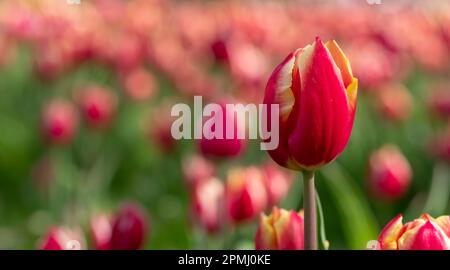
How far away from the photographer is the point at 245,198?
2.28ft

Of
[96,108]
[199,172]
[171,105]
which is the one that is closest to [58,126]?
[96,108]

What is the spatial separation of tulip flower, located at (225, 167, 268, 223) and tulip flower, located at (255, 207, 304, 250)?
0.21m

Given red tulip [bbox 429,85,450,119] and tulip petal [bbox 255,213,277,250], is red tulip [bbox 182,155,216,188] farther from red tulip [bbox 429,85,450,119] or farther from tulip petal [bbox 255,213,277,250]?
red tulip [bbox 429,85,450,119]

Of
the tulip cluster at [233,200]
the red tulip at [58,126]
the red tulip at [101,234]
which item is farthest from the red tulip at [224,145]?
the red tulip at [58,126]

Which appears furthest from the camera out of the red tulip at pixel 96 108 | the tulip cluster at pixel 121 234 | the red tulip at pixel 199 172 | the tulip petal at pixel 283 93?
the red tulip at pixel 96 108

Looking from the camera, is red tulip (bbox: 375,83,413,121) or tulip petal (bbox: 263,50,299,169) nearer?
tulip petal (bbox: 263,50,299,169)

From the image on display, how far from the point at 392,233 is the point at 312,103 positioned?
0.28 ft

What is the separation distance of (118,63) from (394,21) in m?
0.67

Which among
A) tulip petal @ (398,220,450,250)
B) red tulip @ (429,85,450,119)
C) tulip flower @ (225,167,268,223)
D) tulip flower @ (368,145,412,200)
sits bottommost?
tulip petal @ (398,220,450,250)

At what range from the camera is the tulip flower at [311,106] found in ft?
1.38

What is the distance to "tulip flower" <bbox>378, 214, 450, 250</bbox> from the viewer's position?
42 centimetres

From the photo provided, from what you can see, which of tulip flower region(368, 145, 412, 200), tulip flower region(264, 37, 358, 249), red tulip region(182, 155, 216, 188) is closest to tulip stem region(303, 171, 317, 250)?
tulip flower region(264, 37, 358, 249)

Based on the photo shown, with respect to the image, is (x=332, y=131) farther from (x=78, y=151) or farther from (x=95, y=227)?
(x=78, y=151)

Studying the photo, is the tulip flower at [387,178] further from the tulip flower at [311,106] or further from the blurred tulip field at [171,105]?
the tulip flower at [311,106]
